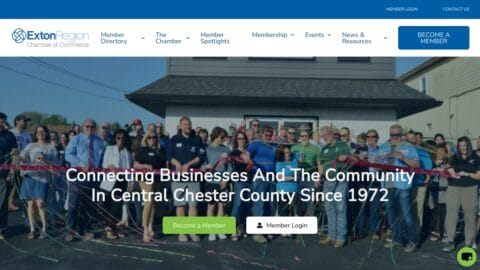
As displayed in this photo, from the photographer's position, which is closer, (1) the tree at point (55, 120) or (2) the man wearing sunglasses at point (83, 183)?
(1) the tree at point (55, 120)

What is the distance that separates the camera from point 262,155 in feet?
9.51

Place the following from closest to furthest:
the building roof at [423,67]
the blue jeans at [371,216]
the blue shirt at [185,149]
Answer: the building roof at [423,67], the blue jeans at [371,216], the blue shirt at [185,149]

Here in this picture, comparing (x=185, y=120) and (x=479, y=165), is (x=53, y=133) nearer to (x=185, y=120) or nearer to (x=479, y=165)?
(x=185, y=120)

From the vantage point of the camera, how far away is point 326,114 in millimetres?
2961

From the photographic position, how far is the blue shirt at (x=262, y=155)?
283 cm

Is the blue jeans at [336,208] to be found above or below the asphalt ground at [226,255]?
above

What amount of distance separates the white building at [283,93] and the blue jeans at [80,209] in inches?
30.7

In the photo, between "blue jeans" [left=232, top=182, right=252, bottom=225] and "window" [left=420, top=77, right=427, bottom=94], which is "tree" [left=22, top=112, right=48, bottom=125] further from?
"window" [left=420, top=77, right=427, bottom=94]

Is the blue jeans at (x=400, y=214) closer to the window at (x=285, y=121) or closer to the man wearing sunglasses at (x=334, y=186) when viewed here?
the man wearing sunglasses at (x=334, y=186)

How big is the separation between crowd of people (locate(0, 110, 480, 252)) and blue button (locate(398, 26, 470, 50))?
0.65 meters

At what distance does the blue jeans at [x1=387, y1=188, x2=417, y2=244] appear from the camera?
269 centimetres

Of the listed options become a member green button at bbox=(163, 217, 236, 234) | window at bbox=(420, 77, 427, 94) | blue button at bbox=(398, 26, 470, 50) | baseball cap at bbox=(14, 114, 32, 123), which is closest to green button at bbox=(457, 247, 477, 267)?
window at bbox=(420, 77, 427, 94)

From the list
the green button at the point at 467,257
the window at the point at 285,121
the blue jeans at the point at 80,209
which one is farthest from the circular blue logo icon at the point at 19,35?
the green button at the point at 467,257
